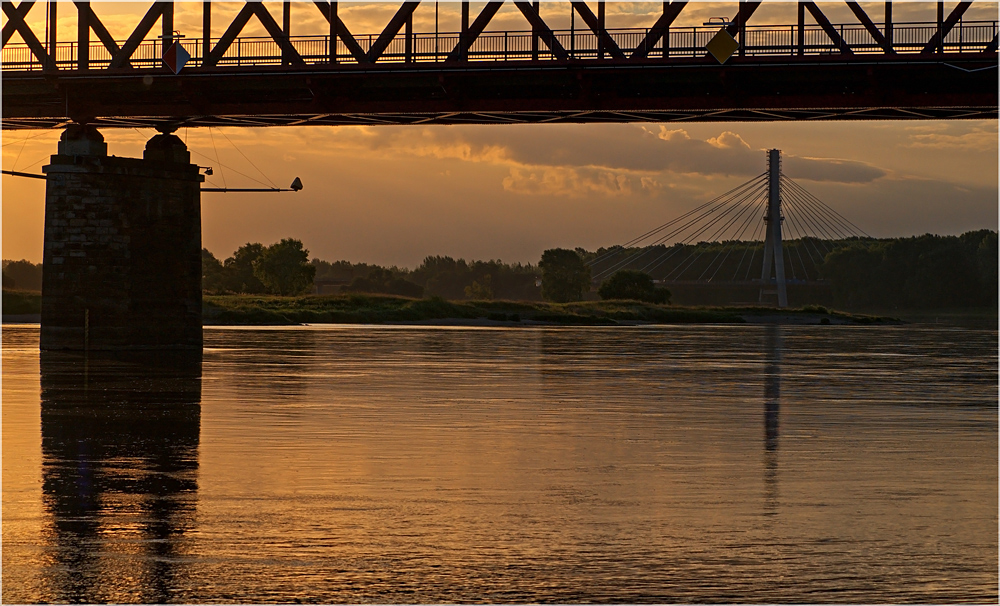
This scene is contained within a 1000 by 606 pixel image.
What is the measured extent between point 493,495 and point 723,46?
31.4 metres

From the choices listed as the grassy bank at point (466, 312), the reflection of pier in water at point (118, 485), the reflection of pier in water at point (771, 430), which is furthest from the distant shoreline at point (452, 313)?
the reflection of pier in water at point (118, 485)

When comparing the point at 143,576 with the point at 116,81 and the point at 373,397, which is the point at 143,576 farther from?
the point at 116,81

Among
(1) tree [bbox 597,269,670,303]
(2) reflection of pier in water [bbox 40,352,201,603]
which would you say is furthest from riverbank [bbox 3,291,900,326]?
(2) reflection of pier in water [bbox 40,352,201,603]

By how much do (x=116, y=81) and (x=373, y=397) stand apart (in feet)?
84.7

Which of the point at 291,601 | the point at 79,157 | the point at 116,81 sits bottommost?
the point at 291,601

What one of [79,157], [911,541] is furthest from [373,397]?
[79,157]

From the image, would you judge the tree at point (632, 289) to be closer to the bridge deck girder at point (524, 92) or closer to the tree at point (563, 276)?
the tree at point (563, 276)

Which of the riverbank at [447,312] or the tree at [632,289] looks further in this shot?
the tree at [632,289]

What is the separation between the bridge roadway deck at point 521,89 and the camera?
4309cm

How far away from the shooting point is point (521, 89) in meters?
48.0

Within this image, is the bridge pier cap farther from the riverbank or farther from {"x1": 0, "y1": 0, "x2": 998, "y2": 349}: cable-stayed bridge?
the riverbank

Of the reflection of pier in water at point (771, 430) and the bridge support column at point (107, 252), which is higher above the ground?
the bridge support column at point (107, 252)

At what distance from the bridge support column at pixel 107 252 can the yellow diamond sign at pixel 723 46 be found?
21803mm

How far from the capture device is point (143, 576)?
991 cm
